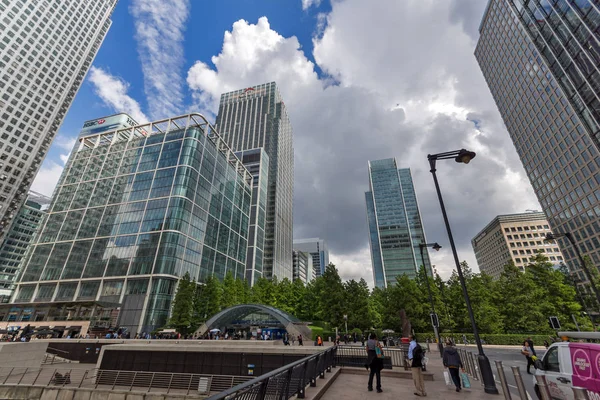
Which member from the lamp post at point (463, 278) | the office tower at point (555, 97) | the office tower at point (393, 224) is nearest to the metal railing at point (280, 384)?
the lamp post at point (463, 278)

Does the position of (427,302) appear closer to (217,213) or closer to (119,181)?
(217,213)

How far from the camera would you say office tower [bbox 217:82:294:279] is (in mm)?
116312

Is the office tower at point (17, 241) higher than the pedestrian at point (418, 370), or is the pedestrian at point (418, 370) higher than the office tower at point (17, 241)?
the office tower at point (17, 241)

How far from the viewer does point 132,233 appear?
58438mm

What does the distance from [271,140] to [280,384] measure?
421ft

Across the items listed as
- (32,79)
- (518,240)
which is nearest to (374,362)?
(32,79)

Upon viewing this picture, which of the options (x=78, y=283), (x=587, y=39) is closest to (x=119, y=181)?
(x=78, y=283)

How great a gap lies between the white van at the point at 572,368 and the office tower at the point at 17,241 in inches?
5720

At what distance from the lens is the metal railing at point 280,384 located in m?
3.94

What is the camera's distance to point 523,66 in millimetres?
67688

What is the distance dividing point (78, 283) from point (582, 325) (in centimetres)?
8695

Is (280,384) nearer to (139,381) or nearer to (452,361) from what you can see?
(452,361)

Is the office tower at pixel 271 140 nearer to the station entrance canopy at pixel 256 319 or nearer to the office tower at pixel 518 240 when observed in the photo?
the station entrance canopy at pixel 256 319

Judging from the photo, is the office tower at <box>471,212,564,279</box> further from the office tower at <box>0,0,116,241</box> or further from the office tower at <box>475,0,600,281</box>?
the office tower at <box>0,0,116,241</box>
